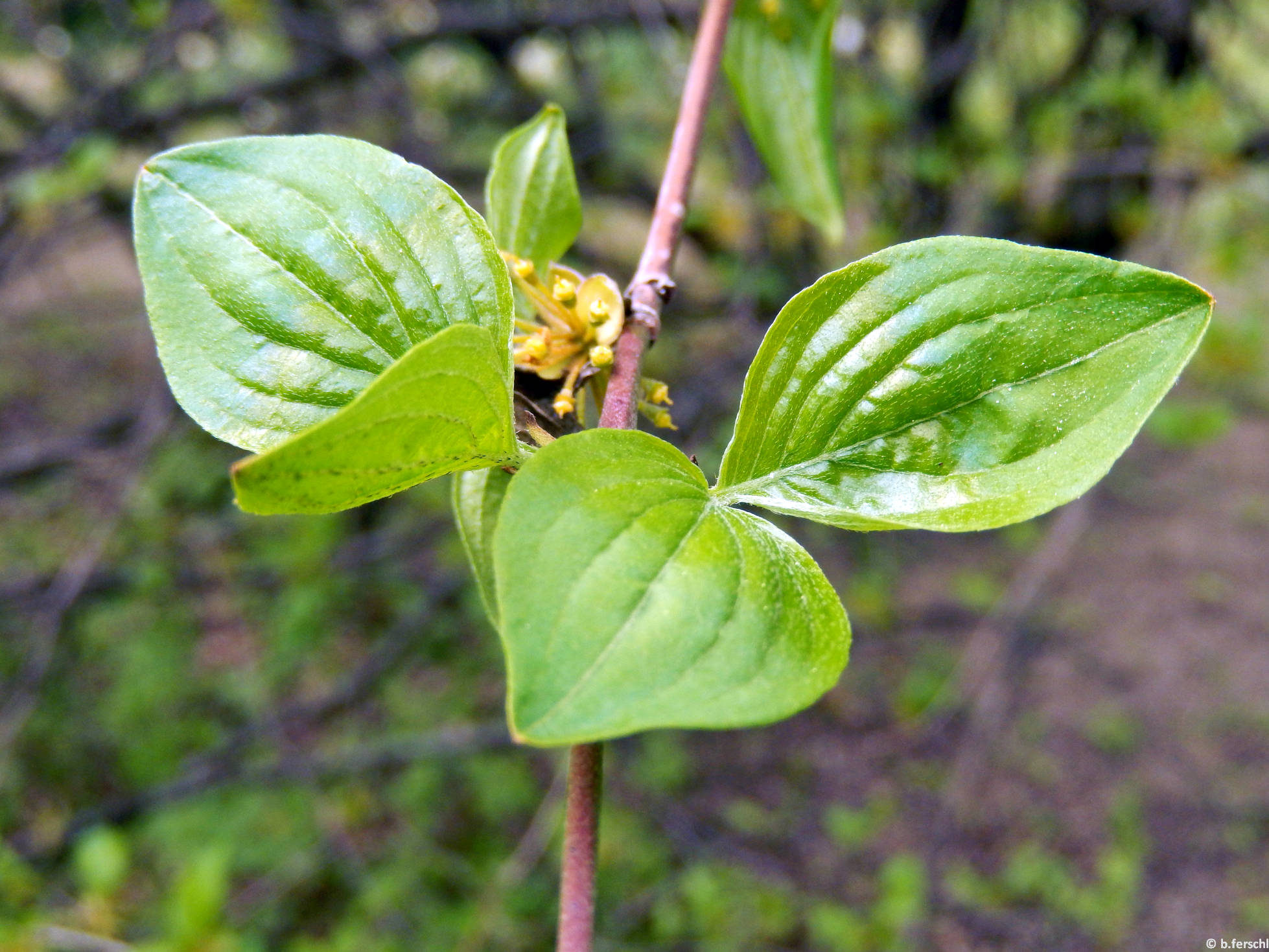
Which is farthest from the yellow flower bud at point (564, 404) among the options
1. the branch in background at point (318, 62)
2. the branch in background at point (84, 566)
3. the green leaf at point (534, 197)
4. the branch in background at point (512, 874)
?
the branch in background at point (318, 62)

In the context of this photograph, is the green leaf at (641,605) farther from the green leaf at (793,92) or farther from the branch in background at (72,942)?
the branch in background at (72,942)

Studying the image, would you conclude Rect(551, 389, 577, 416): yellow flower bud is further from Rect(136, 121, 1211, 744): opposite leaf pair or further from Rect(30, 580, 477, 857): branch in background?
Rect(30, 580, 477, 857): branch in background

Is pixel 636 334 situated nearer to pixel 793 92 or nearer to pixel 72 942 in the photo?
pixel 793 92

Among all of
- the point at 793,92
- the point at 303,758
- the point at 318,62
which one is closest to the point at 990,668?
the point at 303,758

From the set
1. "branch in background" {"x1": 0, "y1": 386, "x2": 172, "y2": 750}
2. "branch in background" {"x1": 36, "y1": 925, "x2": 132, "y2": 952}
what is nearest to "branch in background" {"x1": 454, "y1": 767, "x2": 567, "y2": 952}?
"branch in background" {"x1": 36, "y1": 925, "x2": 132, "y2": 952}

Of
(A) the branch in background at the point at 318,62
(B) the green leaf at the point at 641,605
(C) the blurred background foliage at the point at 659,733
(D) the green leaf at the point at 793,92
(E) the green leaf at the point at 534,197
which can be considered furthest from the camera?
(C) the blurred background foliage at the point at 659,733

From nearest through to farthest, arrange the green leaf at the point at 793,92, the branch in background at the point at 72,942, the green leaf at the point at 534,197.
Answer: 1. the green leaf at the point at 534,197
2. the green leaf at the point at 793,92
3. the branch in background at the point at 72,942

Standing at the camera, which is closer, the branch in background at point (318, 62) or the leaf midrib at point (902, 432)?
the leaf midrib at point (902, 432)

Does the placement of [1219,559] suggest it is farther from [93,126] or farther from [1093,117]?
[93,126]
